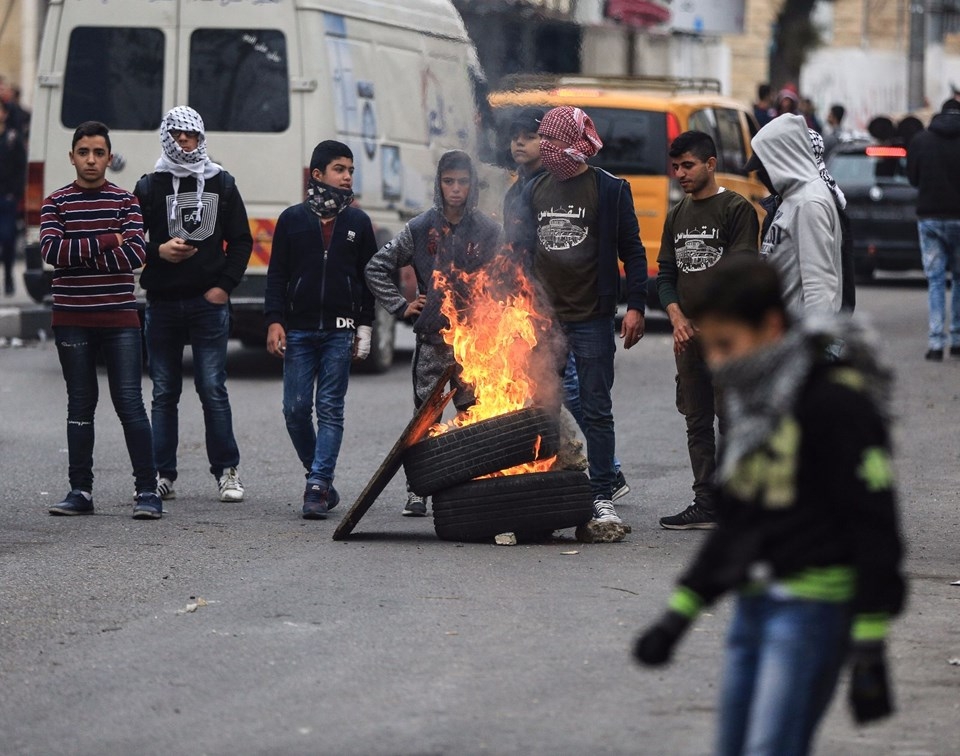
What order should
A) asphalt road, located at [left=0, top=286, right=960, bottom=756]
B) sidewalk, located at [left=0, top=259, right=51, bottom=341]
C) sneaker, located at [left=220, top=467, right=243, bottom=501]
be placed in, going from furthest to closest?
sidewalk, located at [left=0, top=259, right=51, bottom=341]
sneaker, located at [left=220, top=467, right=243, bottom=501]
asphalt road, located at [left=0, top=286, right=960, bottom=756]

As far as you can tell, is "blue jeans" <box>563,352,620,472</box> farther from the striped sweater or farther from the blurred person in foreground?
the blurred person in foreground

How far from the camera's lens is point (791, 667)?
361 centimetres

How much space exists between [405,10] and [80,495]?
7.09 metres

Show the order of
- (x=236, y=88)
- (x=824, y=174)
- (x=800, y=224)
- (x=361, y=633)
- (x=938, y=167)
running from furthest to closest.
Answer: (x=938, y=167) < (x=236, y=88) < (x=824, y=174) < (x=800, y=224) < (x=361, y=633)

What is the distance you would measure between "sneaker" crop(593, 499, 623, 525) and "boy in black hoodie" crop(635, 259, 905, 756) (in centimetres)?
439

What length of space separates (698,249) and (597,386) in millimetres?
773

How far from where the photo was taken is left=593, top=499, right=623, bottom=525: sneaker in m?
8.12

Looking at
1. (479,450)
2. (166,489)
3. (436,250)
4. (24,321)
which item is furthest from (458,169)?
(24,321)

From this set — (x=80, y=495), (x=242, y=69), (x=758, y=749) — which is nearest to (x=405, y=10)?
(x=242, y=69)

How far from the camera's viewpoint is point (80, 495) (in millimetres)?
8906

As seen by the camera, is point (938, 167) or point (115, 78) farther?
point (938, 167)

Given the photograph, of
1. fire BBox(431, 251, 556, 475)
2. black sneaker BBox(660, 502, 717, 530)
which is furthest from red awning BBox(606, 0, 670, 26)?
black sneaker BBox(660, 502, 717, 530)

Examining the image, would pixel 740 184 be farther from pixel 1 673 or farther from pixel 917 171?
pixel 1 673

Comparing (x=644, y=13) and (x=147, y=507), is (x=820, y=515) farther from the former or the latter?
(x=644, y=13)
